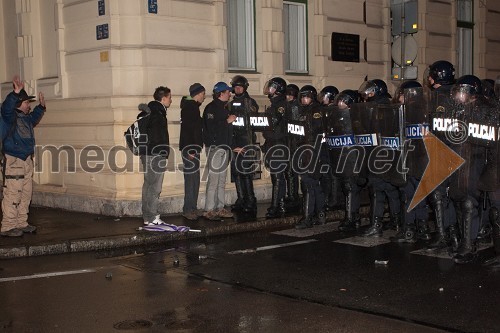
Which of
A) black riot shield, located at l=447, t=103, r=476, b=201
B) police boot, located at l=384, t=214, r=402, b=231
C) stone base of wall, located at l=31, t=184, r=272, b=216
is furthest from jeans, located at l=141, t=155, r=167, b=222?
black riot shield, located at l=447, t=103, r=476, b=201

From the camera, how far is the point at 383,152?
9.69m

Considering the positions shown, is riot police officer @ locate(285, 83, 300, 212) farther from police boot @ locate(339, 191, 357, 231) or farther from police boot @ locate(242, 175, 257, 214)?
police boot @ locate(339, 191, 357, 231)

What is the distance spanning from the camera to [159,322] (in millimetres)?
6086

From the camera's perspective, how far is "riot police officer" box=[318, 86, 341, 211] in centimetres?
1066

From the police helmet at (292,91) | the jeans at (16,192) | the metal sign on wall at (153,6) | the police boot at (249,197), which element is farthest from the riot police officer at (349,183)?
the jeans at (16,192)

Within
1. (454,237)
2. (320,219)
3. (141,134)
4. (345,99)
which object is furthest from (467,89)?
(141,134)

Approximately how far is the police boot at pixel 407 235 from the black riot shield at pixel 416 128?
2.92 ft

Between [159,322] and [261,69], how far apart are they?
871 cm

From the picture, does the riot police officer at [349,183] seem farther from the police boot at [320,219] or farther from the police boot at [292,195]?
the police boot at [292,195]

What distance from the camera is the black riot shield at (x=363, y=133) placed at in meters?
9.84

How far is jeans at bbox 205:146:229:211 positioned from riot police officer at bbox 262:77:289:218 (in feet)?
2.49

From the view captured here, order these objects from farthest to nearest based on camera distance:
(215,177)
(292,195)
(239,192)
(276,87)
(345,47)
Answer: (345,47)
(292,195)
(239,192)
(276,87)
(215,177)

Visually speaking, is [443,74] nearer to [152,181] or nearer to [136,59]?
[152,181]

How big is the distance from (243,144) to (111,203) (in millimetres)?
2489
